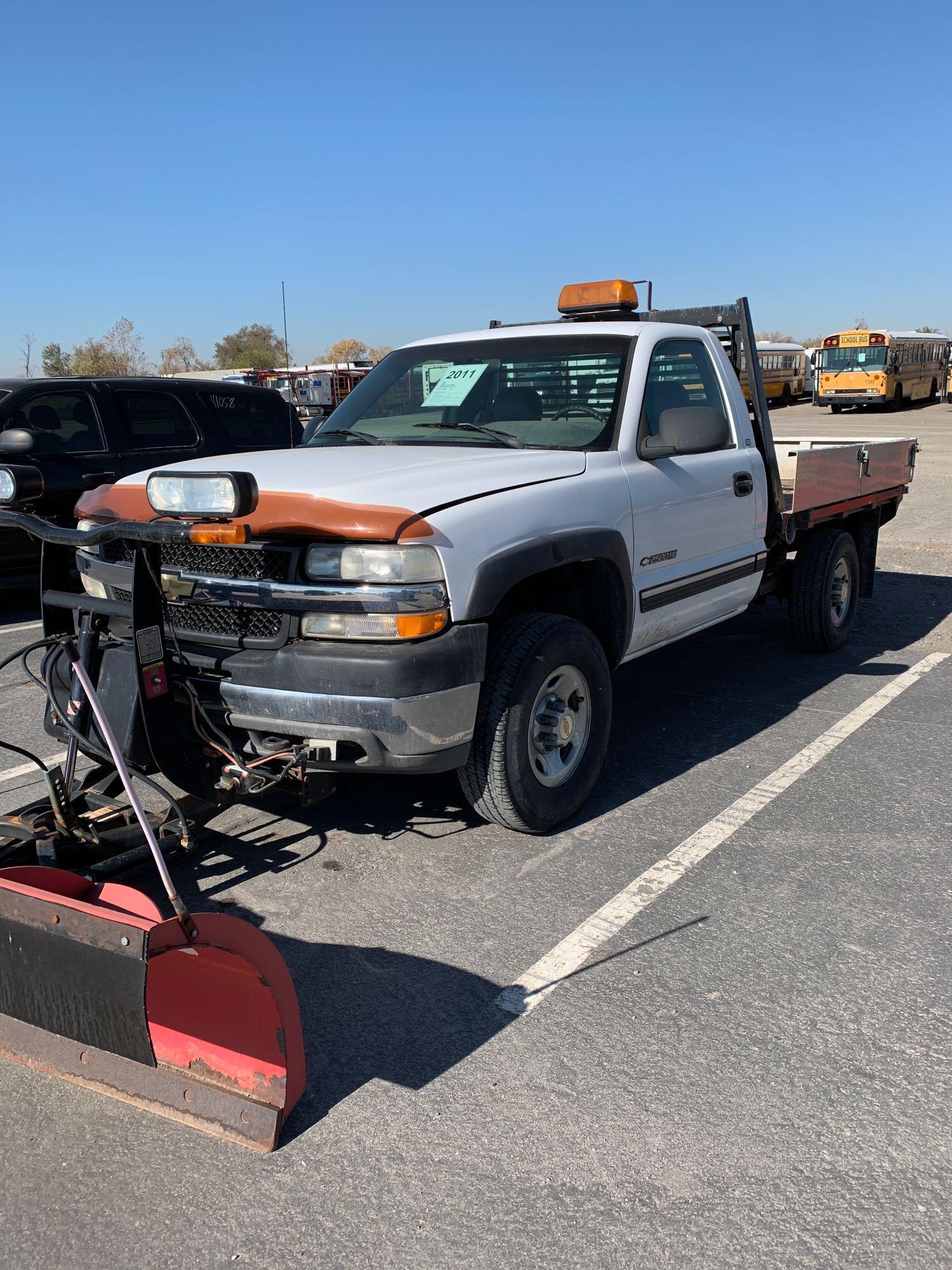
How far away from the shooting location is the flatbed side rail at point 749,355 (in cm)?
579

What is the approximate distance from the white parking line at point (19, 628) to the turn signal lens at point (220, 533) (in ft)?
17.2

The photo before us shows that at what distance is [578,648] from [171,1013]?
2.09 metres

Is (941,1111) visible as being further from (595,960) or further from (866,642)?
(866,642)

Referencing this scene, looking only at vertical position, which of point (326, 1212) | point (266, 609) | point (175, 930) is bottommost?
point (326, 1212)

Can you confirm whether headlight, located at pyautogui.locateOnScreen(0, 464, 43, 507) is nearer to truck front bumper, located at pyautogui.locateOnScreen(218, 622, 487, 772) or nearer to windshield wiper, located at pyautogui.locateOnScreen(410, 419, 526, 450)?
truck front bumper, located at pyautogui.locateOnScreen(218, 622, 487, 772)

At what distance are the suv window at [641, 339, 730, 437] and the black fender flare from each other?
27.1 inches

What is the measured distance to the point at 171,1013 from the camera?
2.60m

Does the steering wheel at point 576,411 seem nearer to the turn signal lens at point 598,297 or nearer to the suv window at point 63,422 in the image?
the turn signal lens at point 598,297

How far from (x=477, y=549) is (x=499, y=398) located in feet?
5.06

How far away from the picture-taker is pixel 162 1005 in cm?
260

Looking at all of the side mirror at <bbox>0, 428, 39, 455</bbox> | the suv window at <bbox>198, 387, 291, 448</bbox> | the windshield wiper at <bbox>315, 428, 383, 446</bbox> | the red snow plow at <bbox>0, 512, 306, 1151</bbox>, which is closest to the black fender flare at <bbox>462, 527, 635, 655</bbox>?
the red snow plow at <bbox>0, 512, 306, 1151</bbox>

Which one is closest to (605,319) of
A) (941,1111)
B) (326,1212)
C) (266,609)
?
(266,609)

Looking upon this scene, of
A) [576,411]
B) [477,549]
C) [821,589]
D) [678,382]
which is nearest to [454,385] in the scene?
[576,411]

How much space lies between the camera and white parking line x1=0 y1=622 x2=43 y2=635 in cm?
776
